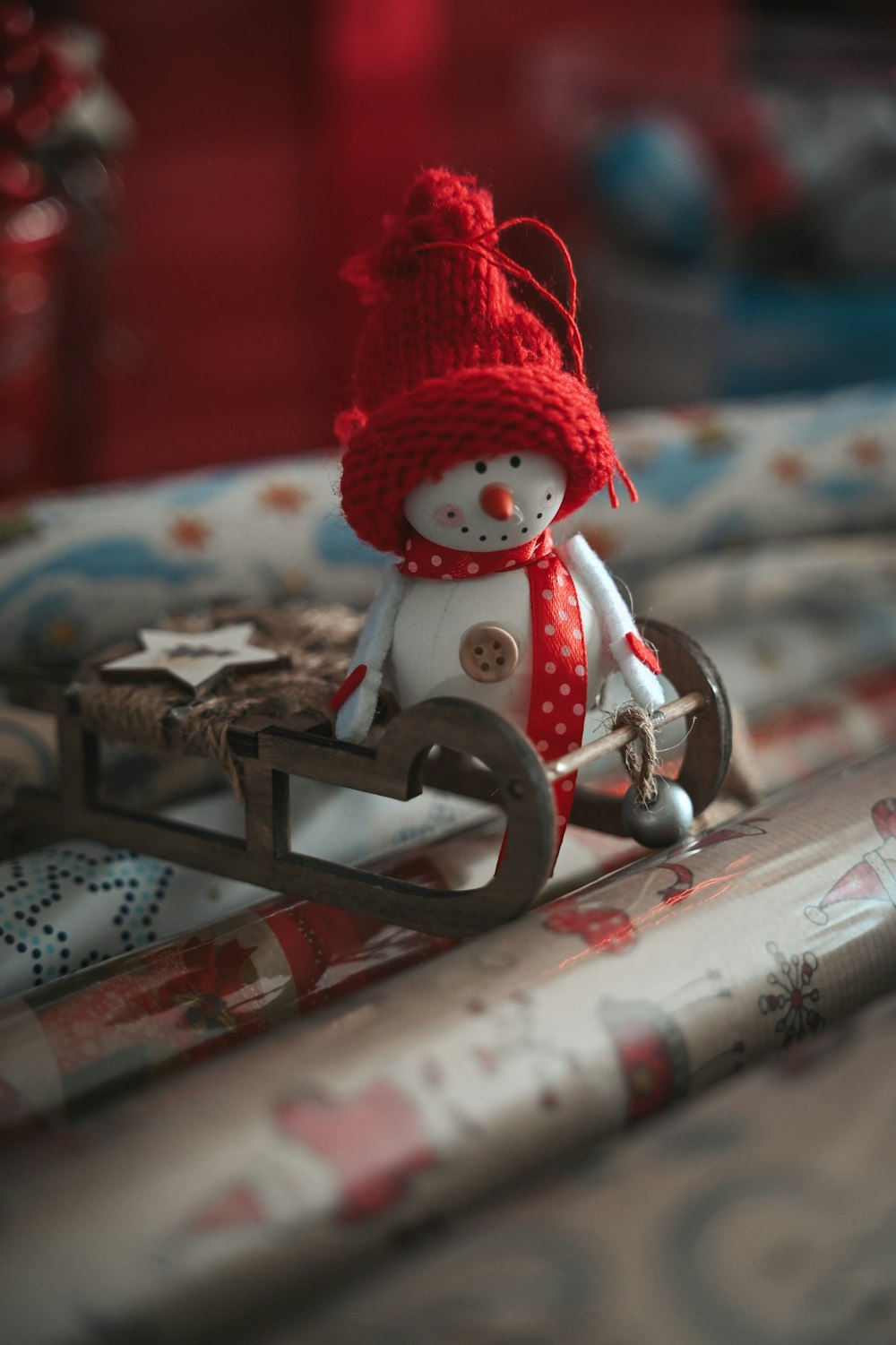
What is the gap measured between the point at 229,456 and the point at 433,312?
2.35 m

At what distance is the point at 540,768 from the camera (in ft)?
2.01

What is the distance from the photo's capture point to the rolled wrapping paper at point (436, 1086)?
0.46 m

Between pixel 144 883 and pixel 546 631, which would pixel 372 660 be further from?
pixel 144 883

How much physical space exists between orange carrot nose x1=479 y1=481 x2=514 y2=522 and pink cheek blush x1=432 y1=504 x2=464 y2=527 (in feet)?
0.06

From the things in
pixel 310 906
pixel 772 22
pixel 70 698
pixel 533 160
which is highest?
pixel 772 22

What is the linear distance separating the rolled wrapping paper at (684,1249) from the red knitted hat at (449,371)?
32cm

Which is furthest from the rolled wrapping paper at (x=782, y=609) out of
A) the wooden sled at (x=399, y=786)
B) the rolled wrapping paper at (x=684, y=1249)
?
the rolled wrapping paper at (x=684, y=1249)

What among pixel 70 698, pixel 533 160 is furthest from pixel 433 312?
pixel 533 160

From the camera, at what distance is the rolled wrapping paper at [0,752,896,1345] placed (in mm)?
460

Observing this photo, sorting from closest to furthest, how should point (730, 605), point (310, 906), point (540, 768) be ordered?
point (540, 768) < point (310, 906) < point (730, 605)

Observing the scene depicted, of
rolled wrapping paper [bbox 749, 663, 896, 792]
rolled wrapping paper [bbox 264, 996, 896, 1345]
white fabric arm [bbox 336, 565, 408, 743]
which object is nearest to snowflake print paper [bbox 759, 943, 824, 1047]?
rolled wrapping paper [bbox 264, 996, 896, 1345]

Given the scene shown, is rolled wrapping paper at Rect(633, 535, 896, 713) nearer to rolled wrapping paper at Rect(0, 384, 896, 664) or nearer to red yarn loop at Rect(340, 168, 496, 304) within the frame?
rolled wrapping paper at Rect(0, 384, 896, 664)

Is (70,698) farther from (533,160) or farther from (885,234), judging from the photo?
(533,160)

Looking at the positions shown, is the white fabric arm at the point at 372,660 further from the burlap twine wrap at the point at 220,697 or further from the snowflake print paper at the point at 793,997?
the snowflake print paper at the point at 793,997
